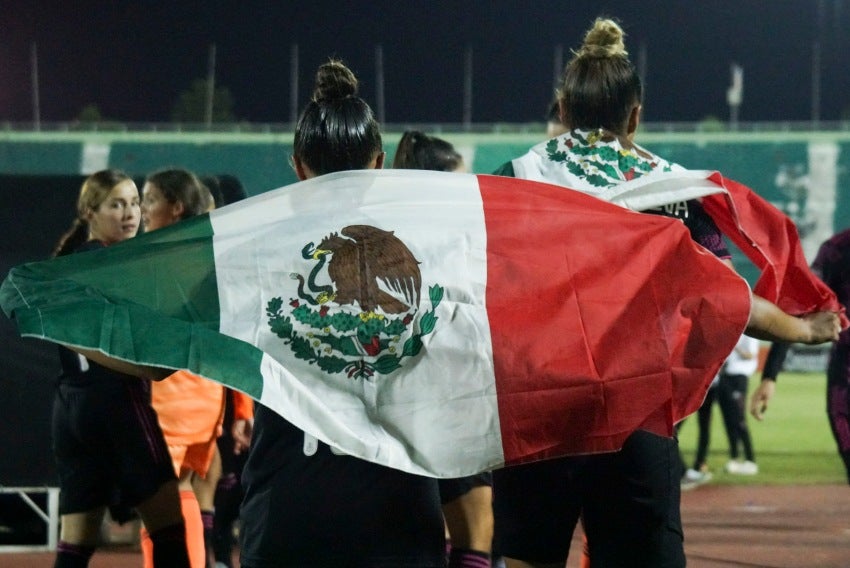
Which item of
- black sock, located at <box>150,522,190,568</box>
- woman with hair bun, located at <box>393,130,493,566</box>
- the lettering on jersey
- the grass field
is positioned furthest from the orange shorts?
the grass field

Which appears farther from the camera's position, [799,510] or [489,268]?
[799,510]

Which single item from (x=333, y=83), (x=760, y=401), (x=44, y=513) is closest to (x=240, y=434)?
(x=44, y=513)

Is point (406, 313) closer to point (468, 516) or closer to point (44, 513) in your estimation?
point (468, 516)

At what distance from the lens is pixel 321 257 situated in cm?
263

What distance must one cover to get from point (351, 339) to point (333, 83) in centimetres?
60

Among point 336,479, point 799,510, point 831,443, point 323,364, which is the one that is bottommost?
point 831,443

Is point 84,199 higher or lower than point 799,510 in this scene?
higher


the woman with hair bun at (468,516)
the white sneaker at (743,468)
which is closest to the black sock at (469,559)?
the woman with hair bun at (468,516)

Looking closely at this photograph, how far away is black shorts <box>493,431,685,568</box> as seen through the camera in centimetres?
332

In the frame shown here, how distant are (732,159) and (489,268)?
42247 millimetres

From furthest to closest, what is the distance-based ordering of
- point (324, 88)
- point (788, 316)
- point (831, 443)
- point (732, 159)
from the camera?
point (732, 159) < point (831, 443) < point (788, 316) < point (324, 88)

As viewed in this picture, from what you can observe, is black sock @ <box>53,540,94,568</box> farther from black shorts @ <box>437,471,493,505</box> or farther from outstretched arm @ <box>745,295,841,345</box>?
outstretched arm @ <box>745,295,841,345</box>

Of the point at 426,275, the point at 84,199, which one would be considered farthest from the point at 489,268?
the point at 84,199

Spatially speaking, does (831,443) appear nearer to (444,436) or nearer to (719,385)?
(719,385)
